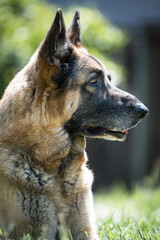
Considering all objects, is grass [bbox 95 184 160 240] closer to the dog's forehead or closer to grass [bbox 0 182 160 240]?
grass [bbox 0 182 160 240]

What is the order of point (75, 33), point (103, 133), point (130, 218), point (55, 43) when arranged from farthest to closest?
point (130, 218) → point (75, 33) → point (103, 133) → point (55, 43)

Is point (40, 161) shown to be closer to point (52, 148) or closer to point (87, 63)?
point (52, 148)

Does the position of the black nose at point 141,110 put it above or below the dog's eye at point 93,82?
below

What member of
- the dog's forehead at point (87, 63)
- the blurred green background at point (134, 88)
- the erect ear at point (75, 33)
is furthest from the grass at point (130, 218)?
the blurred green background at point (134, 88)

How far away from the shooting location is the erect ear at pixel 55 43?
3.29m

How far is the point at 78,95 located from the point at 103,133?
383 mm

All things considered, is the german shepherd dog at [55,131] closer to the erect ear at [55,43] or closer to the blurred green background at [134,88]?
the erect ear at [55,43]

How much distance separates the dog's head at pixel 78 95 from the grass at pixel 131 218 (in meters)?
0.79

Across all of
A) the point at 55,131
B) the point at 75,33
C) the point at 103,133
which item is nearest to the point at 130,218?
the point at 103,133

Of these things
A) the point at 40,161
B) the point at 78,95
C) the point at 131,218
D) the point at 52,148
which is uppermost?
the point at 78,95

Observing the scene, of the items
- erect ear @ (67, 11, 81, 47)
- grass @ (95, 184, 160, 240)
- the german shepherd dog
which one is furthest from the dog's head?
grass @ (95, 184, 160, 240)

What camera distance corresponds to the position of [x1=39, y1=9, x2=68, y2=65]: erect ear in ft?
10.8

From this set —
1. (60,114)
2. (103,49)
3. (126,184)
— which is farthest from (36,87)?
(126,184)

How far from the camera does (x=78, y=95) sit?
354 cm
